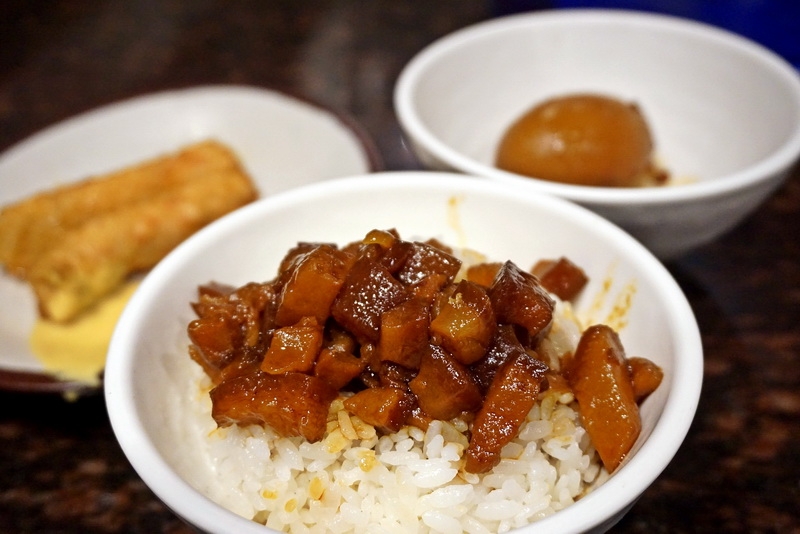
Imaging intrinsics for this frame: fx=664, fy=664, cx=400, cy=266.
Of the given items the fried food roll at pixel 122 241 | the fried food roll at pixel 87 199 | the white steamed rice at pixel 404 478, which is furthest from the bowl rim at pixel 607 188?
the fried food roll at pixel 87 199

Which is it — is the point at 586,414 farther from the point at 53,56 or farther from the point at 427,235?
the point at 53,56

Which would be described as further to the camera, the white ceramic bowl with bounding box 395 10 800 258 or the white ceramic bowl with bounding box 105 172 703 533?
the white ceramic bowl with bounding box 395 10 800 258

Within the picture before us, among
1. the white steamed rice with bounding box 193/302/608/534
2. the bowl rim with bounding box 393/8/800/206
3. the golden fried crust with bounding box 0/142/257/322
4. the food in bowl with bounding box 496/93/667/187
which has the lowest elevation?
the golden fried crust with bounding box 0/142/257/322

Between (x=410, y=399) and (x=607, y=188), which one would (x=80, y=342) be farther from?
(x=607, y=188)

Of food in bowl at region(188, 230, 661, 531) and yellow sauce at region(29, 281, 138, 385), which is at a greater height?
food in bowl at region(188, 230, 661, 531)

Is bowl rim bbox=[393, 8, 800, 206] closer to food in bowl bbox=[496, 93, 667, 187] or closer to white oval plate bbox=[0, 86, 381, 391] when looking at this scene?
food in bowl bbox=[496, 93, 667, 187]

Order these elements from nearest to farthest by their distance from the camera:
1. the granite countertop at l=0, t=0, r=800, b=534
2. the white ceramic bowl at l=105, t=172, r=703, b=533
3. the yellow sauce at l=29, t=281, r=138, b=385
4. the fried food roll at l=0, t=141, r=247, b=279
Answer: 1. the white ceramic bowl at l=105, t=172, r=703, b=533
2. the granite countertop at l=0, t=0, r=800, b=534
3. the yellow sauce at l=29, t=281, r=138, b=385
4. the fried food roll at l=0, t=141, r=247, b=279

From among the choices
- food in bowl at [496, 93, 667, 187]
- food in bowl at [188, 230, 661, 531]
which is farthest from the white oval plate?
food in bowl at [188, 230, 661, 531]
